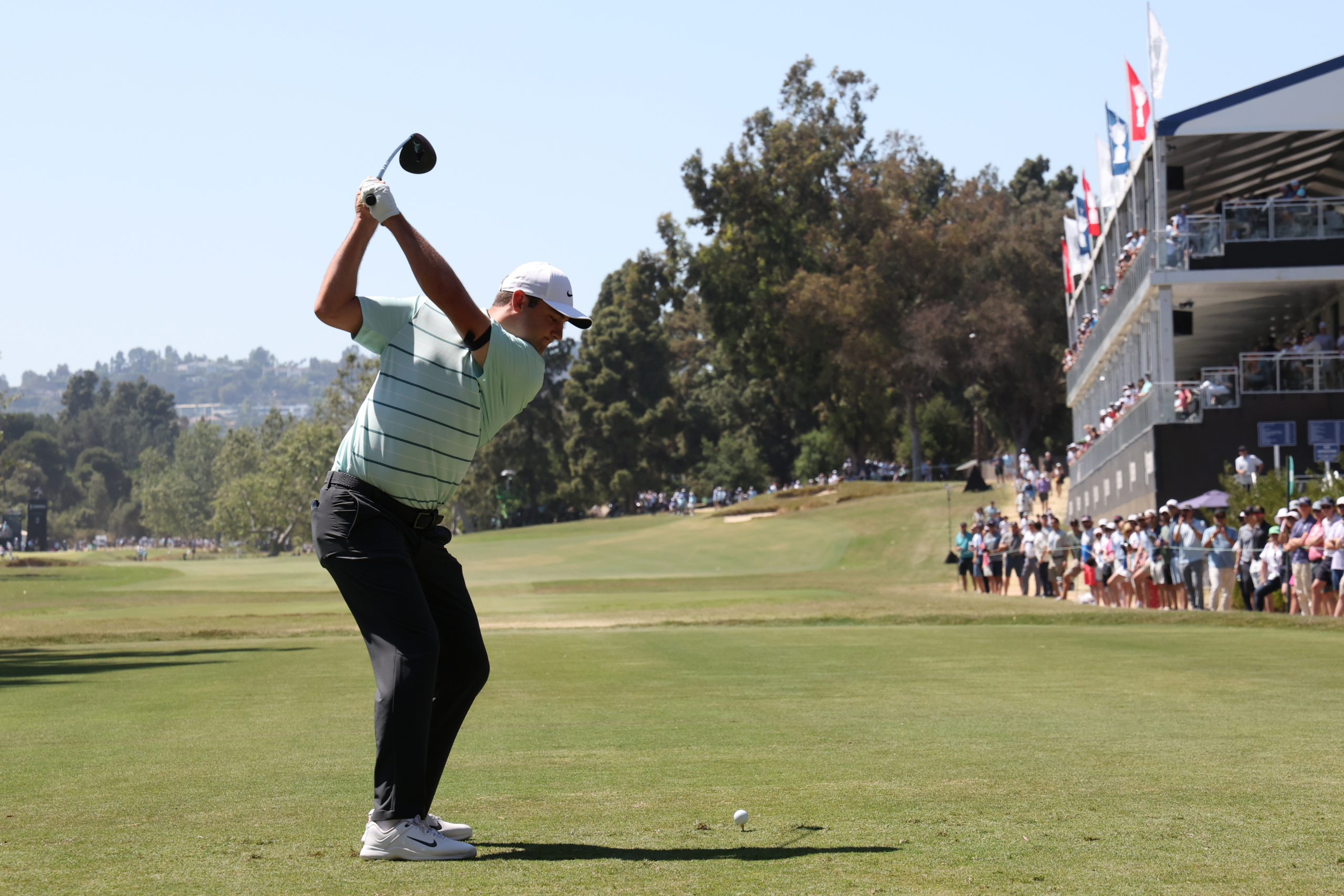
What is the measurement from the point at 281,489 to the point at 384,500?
11783cm

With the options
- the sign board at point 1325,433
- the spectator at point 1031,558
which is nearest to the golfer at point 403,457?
the spectator at point 1031,558

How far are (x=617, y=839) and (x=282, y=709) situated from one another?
608 centimetres

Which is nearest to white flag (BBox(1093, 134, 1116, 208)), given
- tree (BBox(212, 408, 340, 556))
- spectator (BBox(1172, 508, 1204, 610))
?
spectator (BBox(1172, 508, 1204, 610))

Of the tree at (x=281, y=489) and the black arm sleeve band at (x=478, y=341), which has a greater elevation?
the tree at (x=281, y=489)

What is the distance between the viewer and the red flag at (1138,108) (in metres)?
43.1

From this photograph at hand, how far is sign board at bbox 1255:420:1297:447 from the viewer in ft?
118

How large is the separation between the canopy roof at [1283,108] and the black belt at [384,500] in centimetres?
3850

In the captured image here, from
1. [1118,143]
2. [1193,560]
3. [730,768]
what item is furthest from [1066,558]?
[730,768]

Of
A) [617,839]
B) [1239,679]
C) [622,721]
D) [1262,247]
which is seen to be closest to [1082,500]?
[1262,247]

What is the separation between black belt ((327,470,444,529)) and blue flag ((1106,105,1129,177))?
47.1 meters

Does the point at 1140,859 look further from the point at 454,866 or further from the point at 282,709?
the point at 282,709

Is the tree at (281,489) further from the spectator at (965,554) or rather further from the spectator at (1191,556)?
the spectator at (1191,556)

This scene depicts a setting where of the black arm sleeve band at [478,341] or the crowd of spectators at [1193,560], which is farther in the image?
the crowd of spectators at [1193,560]

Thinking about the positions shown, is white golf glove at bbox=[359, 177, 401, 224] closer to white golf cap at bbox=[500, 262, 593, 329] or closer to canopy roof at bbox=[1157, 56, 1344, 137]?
white golf cap at bbox=[500, 262, 593, 329]
